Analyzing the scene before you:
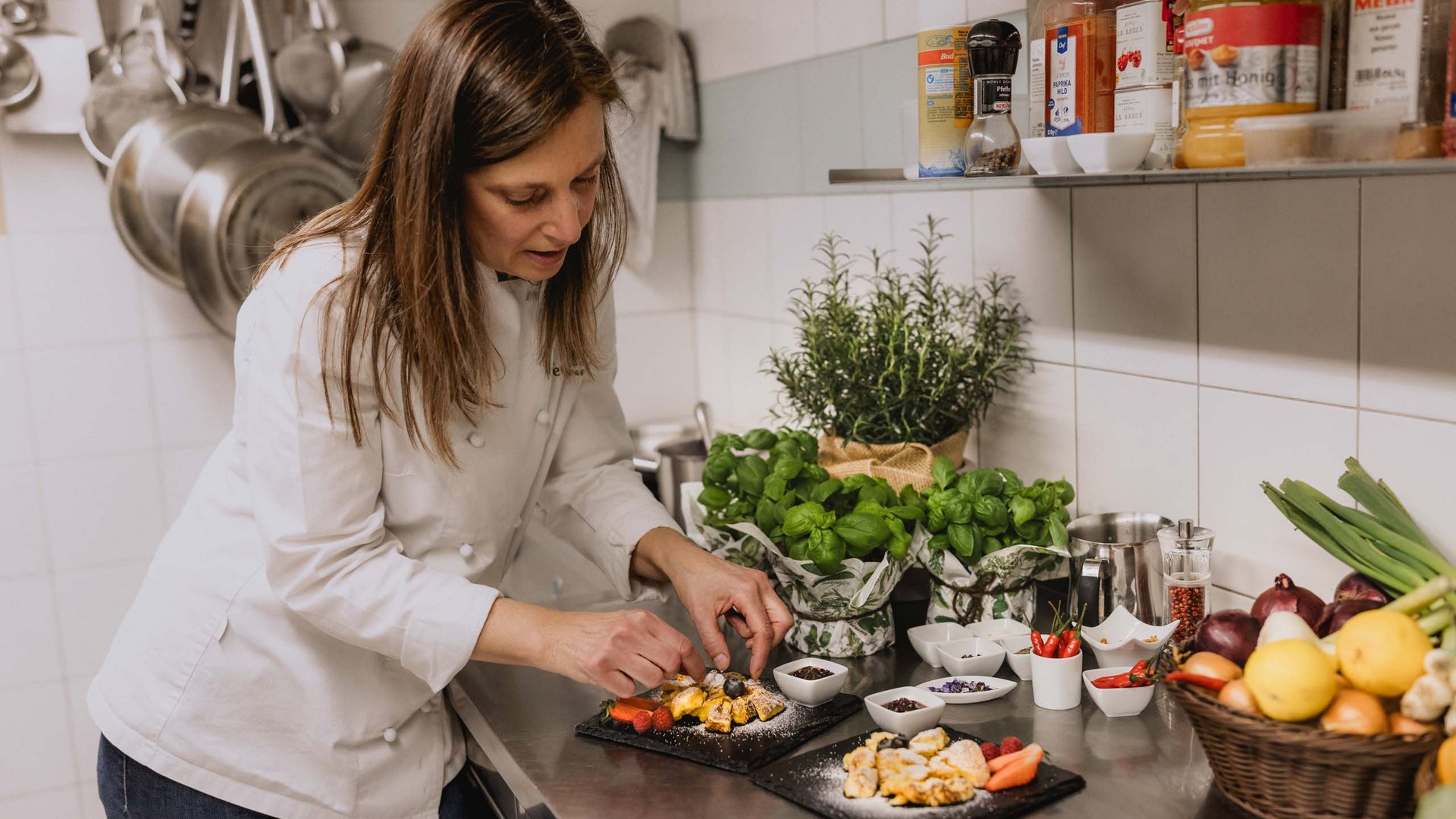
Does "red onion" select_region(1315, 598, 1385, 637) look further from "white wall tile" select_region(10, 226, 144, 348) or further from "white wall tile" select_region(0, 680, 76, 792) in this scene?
"white wall tile" select_region(0, 680, 76, 792)

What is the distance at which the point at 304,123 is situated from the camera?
93.0 inches

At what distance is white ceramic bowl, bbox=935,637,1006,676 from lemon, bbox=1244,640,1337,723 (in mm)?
384

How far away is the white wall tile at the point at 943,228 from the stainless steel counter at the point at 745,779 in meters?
0.63

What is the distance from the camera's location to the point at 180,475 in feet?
8.00

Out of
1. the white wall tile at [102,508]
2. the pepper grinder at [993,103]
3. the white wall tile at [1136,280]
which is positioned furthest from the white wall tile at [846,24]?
the white wall tile at [102,508]

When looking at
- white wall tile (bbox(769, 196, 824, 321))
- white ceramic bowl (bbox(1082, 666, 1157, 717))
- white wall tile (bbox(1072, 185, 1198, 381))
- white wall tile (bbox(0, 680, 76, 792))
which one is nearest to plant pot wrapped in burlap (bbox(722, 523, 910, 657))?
white ceramic bowl (bbox(1082, 666, 1157, 717))

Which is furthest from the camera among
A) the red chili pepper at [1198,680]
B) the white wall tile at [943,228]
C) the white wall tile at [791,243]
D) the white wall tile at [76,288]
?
the white wall tile at [76,288]

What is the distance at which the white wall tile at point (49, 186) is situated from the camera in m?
2.25

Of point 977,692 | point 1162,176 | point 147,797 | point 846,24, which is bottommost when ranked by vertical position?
point 147,797

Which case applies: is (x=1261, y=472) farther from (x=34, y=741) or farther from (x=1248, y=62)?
(x=34, y=741)

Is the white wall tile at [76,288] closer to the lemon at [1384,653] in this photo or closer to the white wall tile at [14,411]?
the white wall tile at [14,411]

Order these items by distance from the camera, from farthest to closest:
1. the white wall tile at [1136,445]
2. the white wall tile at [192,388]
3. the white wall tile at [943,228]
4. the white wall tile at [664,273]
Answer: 1. the white wall tile at [664,273]
2. the white wall tile at [192,388]
3. the white wall tile at [943,228]
4. the white wall tile at [1136,445]

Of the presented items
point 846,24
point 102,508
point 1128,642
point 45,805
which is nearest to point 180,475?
point 102,508

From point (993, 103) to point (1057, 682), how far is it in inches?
22.7
